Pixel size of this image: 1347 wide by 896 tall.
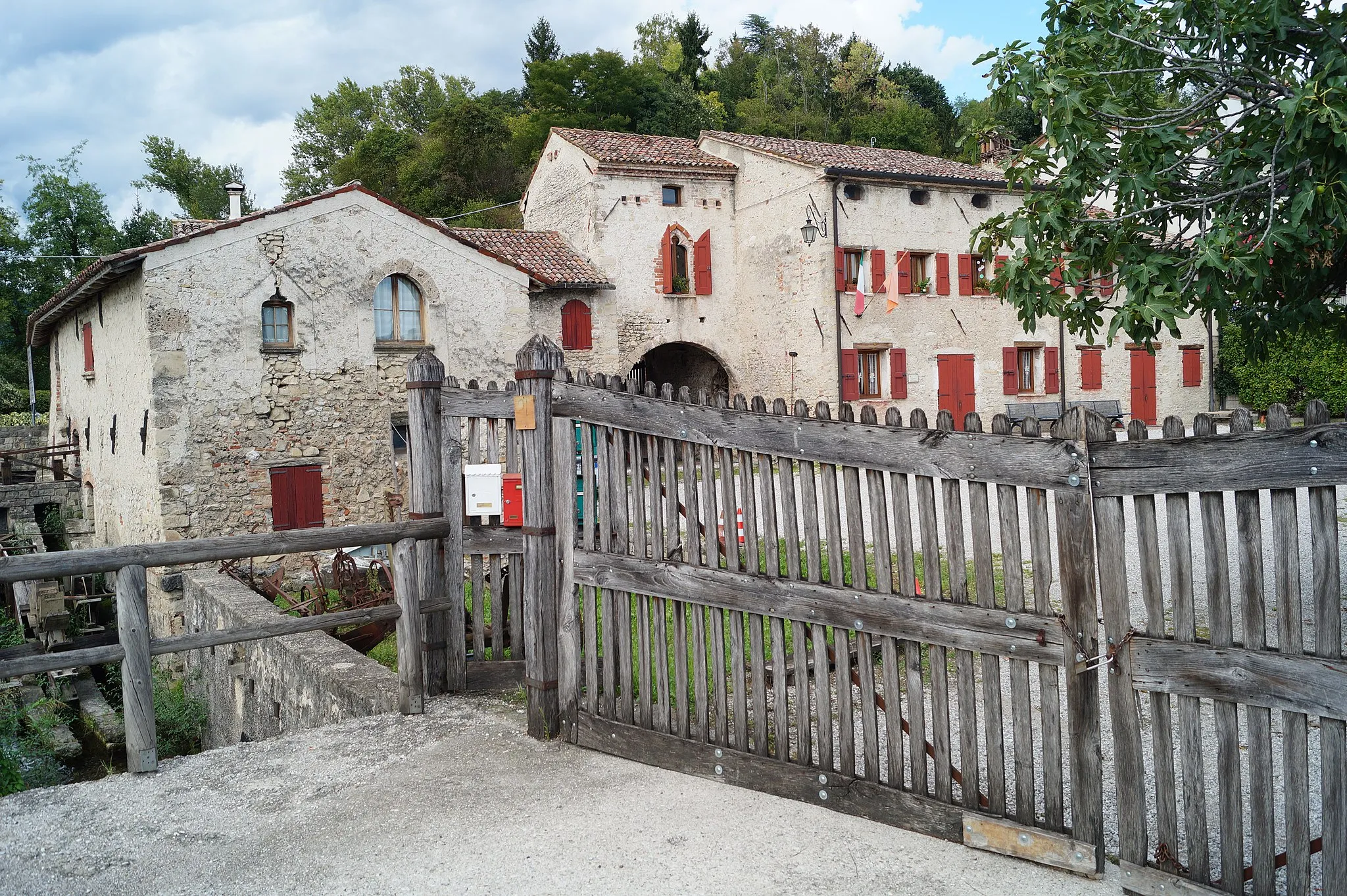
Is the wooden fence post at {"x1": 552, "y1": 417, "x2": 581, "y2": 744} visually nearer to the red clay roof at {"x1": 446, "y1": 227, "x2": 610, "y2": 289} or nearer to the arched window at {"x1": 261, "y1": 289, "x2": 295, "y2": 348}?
the arched window at {"x1": 261, "y1": 289, "x2": 295, "y2": 348}

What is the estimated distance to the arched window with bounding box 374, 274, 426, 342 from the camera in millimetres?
18094

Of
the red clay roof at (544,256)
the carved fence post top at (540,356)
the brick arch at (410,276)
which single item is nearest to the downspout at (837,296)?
the red clay roof at (544,256)

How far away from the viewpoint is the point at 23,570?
3918 millimetres

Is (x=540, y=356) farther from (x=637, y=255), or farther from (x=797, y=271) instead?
(x=797, y=271)

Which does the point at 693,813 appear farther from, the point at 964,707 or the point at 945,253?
the point at 945,253

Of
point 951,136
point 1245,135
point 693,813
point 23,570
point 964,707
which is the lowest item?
point 693,813

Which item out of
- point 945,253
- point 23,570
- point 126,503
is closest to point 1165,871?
point 23,570

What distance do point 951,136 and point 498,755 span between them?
50.6m

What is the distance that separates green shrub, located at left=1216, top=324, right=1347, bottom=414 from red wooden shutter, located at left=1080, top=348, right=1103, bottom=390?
117 inches

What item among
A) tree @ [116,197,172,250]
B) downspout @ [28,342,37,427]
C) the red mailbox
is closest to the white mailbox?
the red mailbox

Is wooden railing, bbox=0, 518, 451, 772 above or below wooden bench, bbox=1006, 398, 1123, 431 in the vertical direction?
below

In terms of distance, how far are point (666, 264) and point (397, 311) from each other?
7.70m

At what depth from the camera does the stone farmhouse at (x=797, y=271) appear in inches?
913

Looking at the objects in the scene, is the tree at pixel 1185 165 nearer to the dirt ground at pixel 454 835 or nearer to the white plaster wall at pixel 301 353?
the dirt ground at pixel 454 835
